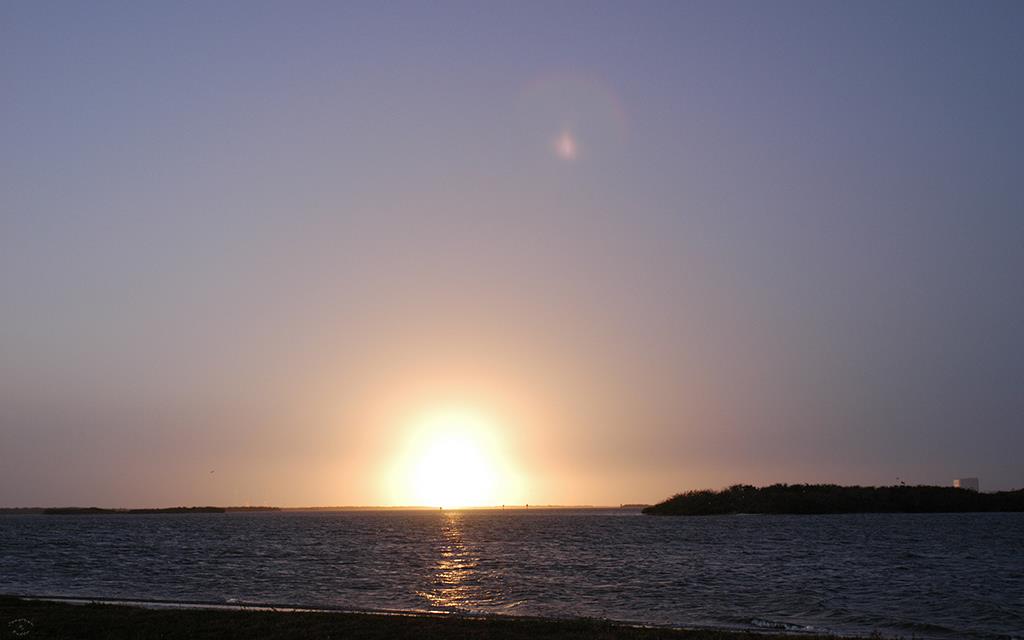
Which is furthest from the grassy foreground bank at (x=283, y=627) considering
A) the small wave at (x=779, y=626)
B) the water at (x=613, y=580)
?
the water at (x=613, y=580)

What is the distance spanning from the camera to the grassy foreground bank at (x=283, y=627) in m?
27.8

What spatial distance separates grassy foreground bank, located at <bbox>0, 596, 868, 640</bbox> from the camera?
2783cm

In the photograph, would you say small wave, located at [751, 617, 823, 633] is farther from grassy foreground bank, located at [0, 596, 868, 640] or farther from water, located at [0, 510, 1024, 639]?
grassy foreground bank, located at [0, 596, 868, 640]

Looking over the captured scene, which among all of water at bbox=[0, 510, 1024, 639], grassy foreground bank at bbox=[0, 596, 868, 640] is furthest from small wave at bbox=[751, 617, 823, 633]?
grassy foreground bank at bbox=[0, 596, 868, 640]

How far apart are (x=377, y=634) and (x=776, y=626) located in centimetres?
1584

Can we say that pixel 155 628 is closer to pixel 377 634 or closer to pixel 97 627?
pixel 97 627

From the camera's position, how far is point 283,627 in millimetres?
29500

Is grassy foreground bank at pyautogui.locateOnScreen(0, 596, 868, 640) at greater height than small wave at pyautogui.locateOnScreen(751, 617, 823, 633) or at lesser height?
greater

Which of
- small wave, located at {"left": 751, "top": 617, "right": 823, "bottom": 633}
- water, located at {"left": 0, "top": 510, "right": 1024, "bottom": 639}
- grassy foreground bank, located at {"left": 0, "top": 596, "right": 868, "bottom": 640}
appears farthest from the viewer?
water, located at {"left": 0, "top": 510, "right": 1024, "bottom": 639}

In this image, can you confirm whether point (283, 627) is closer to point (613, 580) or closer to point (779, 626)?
point (779, 626)

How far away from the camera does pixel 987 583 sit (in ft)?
170

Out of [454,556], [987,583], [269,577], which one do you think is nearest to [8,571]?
[269,577]

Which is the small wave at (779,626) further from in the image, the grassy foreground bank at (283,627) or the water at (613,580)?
the grassy foreground bank at (283,627)

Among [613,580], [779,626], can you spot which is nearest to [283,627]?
[779,626]
